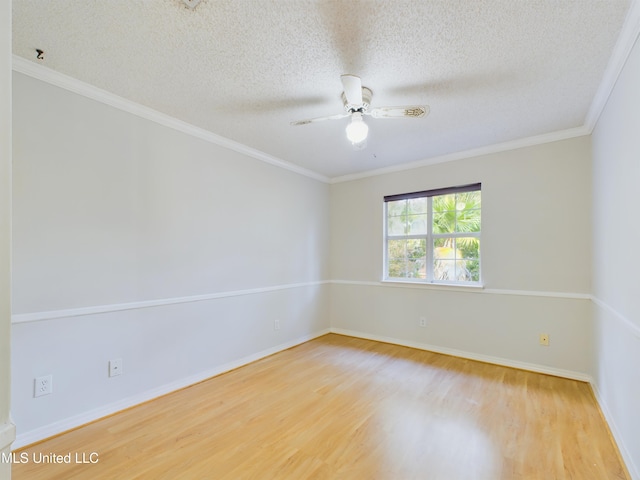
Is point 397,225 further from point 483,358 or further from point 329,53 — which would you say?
point 329,53

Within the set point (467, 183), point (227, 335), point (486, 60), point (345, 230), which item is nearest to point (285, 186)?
point (345, 230)

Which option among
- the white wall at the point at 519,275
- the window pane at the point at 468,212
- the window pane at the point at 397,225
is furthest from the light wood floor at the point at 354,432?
the window pane at the point at 397,225

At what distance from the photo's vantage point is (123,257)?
2.39m

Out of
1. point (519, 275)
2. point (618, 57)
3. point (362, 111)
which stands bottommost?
point (519, 275)

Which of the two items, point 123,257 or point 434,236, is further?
point 434,236

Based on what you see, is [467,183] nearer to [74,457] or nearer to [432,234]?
[432,234]

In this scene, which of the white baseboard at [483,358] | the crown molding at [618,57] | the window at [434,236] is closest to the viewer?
the crown molding at [618,57]

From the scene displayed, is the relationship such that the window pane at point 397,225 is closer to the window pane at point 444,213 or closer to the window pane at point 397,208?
the window pane at point 397,208

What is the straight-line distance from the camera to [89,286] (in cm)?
220

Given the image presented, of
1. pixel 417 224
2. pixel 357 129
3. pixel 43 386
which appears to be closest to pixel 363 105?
pixel 357 129

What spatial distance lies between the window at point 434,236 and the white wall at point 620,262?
3.75ft

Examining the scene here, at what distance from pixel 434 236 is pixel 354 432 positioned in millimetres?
2561

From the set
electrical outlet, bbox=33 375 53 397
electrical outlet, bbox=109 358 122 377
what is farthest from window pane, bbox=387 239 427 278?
electrical outlet, bbox=33 375 53 397

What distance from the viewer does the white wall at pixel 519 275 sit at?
2934mm
